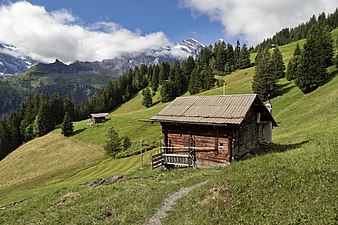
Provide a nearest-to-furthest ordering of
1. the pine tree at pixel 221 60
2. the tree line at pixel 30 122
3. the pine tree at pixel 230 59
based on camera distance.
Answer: the tree line at pixel 30 122 → the pine tree at pixel 230 59 → the pine tree at pixel 221 60

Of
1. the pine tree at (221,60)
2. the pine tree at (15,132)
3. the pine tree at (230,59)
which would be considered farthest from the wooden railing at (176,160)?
the pine tree at (221,60)

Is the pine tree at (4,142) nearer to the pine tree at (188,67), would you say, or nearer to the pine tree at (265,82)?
the pine tree at (188,67)

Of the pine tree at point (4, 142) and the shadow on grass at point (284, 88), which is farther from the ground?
the shadow on grass at point (284, 88)

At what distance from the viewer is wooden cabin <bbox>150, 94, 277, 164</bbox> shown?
90.7 ft

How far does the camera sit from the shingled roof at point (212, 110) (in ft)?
89.4

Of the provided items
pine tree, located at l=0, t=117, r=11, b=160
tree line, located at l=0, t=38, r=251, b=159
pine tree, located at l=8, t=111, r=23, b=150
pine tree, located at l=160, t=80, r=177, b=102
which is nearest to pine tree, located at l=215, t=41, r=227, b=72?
tree line, located at l=0, t=38, r=251, b=159

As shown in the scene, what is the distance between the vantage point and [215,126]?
28.3 metres

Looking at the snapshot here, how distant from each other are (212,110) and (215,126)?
1.95 metres

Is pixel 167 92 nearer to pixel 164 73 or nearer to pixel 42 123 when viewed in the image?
pixel 164 73

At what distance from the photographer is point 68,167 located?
58.9m

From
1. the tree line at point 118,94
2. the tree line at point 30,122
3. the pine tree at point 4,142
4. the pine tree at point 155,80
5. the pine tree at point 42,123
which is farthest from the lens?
the pine tree at point 155,80

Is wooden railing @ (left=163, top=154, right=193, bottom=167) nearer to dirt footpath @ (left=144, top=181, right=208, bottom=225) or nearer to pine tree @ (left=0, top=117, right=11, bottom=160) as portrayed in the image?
dirt footpath @ (left=144, top=181, right=208, bottom=225)

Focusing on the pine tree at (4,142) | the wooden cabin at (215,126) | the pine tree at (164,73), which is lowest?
the pine tree at (4,142)

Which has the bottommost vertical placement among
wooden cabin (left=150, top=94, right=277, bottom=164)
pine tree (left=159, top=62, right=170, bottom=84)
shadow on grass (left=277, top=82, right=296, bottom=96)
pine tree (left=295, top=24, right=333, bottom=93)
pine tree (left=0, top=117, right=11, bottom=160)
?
pine tree (left=0, top=117, right=11, bottom=160)
